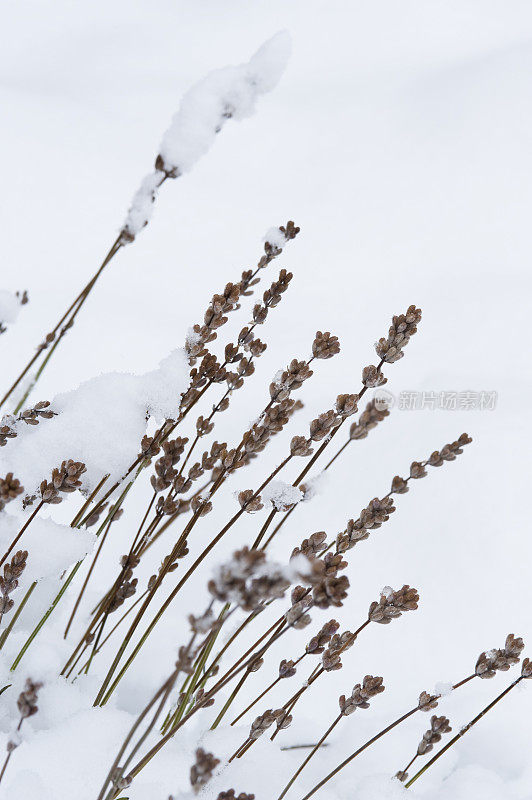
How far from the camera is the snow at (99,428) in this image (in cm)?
95

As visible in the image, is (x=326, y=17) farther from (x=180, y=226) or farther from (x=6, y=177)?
(x=6, y=177)

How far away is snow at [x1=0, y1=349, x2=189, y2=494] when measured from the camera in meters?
0.95

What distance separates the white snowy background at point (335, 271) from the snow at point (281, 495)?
1.42 ft

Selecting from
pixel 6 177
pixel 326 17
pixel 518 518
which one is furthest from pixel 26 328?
pixel 326 17

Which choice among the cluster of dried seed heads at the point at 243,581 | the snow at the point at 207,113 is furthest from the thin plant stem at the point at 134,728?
the snow at the point at 207,113

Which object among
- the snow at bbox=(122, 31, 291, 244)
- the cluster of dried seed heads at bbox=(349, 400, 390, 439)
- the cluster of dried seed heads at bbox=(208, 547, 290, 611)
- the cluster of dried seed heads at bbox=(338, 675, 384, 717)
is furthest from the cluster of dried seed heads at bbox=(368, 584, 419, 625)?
the snow at bbox=(122, 31, 291, 244)

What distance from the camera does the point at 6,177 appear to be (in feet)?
6.67

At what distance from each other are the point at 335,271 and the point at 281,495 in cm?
152

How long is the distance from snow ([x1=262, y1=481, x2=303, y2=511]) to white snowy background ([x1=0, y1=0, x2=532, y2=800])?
433 mm

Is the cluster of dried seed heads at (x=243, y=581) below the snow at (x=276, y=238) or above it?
below

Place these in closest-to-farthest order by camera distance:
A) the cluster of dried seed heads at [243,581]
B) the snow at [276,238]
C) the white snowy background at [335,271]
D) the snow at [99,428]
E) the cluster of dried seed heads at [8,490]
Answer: the cluster of dried seed heads at [243,581], the cluster of dried seed heads at [8,490], the snow at [276,238], the snow at [99,428], the white snowy background at [335,271]

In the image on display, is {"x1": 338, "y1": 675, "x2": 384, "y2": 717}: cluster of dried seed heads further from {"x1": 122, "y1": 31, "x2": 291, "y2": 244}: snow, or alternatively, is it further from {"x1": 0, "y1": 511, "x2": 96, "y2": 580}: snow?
{"x1": 122, "y1": 31, "x2": 291, "y2": 244}: snow

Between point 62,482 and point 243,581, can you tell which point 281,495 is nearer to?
point 62,482

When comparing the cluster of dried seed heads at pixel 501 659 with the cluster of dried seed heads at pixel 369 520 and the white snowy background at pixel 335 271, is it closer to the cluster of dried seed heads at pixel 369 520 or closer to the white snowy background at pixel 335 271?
the cluster of dried seed heads at pixel 369 520
